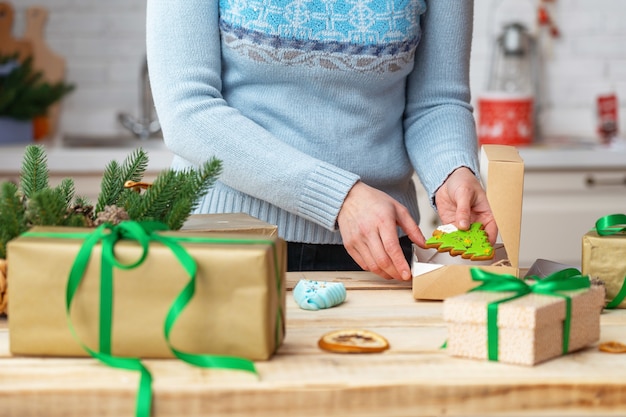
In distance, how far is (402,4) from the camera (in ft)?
4.73

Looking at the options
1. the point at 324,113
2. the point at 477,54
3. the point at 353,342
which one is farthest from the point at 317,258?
the point at 477,54

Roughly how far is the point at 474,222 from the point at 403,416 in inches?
21.0

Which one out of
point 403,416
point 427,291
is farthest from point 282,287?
point 427,291

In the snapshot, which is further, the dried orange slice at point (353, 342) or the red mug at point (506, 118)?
the red mug at point (506, 118)

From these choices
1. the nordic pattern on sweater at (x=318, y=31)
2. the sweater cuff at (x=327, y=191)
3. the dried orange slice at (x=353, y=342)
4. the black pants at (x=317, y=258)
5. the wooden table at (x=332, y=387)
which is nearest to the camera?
the wooden table at (x=332, y=387)

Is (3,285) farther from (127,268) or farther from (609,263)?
(609,263)

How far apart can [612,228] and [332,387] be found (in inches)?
20.5

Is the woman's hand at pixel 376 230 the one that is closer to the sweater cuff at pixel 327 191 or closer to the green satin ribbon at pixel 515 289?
the sweater cuff at pixel 327 191

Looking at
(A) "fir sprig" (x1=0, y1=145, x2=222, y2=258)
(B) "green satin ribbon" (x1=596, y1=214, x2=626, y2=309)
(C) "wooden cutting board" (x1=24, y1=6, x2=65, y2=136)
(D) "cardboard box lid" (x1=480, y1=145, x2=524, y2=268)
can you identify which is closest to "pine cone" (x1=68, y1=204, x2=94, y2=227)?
Result: (A) "fir sprig" (x1=0, y1=145, x2=222, y2=258)

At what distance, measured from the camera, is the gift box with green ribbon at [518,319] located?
888mm

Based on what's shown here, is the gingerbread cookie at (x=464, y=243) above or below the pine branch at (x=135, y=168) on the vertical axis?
below

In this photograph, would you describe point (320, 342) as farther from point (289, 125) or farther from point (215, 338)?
point (289, 125)

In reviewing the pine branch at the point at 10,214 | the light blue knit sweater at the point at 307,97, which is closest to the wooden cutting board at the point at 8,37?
the light blue knit sweater at the point at 307,97

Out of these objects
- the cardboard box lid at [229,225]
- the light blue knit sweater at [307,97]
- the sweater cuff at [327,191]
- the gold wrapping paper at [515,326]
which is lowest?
the gold wrapping paper at [515,326]
